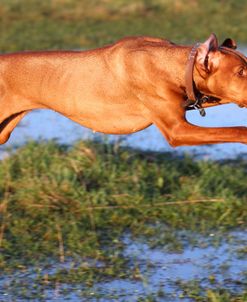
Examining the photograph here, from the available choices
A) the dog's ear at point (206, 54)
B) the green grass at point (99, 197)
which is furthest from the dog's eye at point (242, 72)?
the green grass at point (99, 197)

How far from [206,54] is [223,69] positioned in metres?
0.15

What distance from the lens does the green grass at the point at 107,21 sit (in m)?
15.2

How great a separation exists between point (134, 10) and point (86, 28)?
1961 millimetres

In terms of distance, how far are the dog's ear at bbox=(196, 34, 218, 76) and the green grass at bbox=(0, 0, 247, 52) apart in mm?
8662

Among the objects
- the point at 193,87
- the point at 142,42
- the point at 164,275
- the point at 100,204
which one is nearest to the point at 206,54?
the point at 193,87

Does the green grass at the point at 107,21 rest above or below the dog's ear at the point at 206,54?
above

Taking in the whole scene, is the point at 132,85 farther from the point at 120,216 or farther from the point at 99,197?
the point at 99,197

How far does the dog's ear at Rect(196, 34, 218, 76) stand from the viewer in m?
5.73

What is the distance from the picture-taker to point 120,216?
7520 mm

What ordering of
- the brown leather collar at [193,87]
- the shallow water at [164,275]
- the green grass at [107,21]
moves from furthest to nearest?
the green grass at [107,21], the shallow water at [164,275], the brown leather collar at [193,87]

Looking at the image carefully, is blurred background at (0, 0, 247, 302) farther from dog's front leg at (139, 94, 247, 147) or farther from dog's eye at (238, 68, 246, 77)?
dog's eye at (238, 68, 246, 77)

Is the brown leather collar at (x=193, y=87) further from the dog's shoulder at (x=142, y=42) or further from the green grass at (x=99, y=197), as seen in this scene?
the green grass at (x=99, y=197)

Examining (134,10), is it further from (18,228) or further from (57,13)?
(18,228)

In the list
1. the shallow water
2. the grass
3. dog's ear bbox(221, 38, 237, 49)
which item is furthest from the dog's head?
the grass
